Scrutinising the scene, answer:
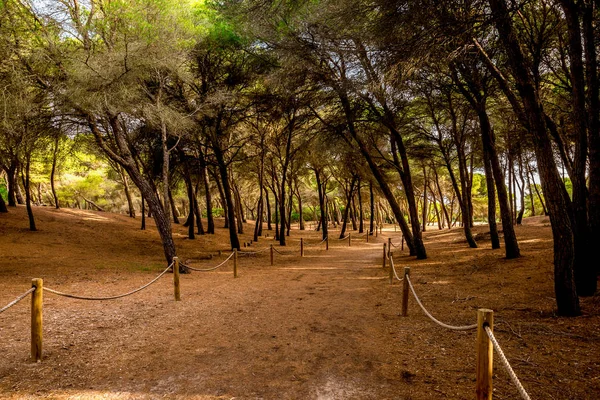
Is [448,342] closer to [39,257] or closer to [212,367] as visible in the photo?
[212,367]

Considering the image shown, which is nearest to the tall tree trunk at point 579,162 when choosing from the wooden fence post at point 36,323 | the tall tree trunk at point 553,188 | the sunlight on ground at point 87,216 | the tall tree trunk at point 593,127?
the tall tree trunk at point 593,127

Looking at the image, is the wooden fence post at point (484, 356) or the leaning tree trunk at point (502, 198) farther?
the leaning tree trunk at point (502, 198)

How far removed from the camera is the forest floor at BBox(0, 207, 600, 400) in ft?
12.8

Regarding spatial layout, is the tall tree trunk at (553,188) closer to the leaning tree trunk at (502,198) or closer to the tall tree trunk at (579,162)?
the tall tree trunk at (579,162)

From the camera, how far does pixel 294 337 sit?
5.60m

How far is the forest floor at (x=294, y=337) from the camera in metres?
3.90

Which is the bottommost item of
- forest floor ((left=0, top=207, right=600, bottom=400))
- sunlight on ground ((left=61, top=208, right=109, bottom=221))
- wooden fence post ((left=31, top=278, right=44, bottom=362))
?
forest floor ((left=0, top=207, right=600, bottom=400))

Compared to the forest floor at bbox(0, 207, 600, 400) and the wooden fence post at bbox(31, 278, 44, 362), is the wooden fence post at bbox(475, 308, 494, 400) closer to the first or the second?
the forest floor at bbox(0, 207, 600, 400)

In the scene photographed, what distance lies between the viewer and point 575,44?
5668mm

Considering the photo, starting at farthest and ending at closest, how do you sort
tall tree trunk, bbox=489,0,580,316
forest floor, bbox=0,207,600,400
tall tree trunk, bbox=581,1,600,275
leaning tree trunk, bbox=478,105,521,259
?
leaning tree trunk, bbox=478,105,521,259
tall tree trunk, bbox=581,1,600,275
tall tree trunk, bbox=489,0,580,316
forest floor, bbox=0,207,600,400

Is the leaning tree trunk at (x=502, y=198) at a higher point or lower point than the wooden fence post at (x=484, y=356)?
higher

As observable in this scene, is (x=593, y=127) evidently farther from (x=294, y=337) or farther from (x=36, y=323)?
(x=36, y=323)

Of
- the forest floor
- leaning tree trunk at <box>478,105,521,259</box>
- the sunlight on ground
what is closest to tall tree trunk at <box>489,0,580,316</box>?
the forest floor

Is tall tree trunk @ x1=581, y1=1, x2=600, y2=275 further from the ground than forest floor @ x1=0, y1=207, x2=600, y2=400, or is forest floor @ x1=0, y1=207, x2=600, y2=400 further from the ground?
tall tree trunk @ x1=581, y1=1, x2=600, y2=275
